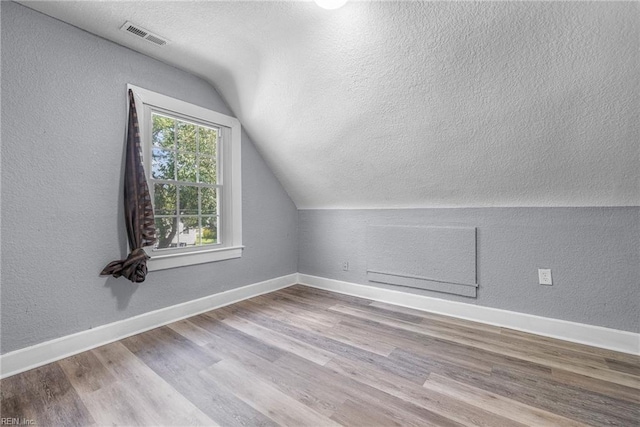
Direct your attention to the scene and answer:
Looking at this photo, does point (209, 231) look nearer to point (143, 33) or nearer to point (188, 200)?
point (188, 200)

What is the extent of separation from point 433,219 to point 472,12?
66.4 inches

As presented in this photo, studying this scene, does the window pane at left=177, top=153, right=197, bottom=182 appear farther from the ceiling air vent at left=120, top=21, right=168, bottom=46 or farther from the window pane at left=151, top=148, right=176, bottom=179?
the ceiling air vent at left=120, top=21, right=168, bottom=46

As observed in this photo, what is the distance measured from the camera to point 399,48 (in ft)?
6.09

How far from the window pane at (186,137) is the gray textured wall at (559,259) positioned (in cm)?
225

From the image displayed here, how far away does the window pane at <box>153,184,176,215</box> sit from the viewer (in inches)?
98.6

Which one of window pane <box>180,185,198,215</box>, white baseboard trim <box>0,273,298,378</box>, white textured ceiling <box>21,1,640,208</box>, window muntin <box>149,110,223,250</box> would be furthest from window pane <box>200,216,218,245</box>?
white textured ceiling <box>21,1,640,208</box>

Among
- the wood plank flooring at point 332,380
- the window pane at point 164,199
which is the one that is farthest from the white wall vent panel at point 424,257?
the window pane at point 164,199

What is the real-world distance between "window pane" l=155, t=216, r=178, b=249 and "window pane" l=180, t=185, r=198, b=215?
13 cm

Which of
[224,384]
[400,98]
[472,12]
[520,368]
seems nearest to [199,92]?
[400,98]

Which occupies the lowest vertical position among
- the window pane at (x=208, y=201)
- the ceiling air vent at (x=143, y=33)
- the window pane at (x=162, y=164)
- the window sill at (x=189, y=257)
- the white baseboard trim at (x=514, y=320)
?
the white baseboard trim at (x=514, y=320)

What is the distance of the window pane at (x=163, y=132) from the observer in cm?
252

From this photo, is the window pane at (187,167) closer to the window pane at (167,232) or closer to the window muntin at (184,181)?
the window muntin at (184,181)

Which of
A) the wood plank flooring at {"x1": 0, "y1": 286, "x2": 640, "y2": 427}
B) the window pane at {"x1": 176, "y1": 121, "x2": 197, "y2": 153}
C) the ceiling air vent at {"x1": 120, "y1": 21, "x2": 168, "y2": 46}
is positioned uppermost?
the ceiling air vent at {"x1": 120, "y1": 21, "x2": 168, "y2": 46}

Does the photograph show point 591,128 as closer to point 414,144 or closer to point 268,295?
point 414,144
